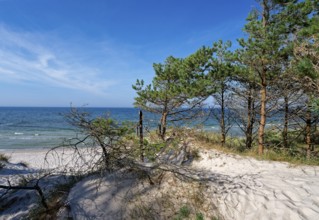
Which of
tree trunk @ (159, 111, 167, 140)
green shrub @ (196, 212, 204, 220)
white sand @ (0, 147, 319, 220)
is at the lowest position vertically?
green shrub @ (196, 212, 204, 220)

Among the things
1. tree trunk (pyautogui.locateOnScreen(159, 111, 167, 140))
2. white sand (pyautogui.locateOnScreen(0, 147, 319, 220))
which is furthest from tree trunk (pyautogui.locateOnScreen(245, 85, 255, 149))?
white sand (pyautogui.locateOnScreen(0, 147, 319, 220))

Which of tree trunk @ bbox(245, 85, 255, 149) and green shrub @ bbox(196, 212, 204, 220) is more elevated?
tree trunk @ bbox(245, 85, 255, 149)

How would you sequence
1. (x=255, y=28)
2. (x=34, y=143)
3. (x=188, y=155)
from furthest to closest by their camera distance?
(x=34, y=143), (x=188, y=155), (x=255, y=28)

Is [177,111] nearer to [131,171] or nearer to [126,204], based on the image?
[131,171]

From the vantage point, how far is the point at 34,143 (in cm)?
2147

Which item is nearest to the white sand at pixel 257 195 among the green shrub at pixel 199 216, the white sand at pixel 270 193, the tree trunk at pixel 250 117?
the white sand at pixel 270 193

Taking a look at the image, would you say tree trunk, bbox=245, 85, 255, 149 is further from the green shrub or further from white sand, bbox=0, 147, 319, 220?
the green shrub

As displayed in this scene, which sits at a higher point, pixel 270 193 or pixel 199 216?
pixel 270 193

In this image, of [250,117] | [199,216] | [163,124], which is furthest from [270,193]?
[250,117]

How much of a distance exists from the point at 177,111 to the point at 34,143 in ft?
54.3

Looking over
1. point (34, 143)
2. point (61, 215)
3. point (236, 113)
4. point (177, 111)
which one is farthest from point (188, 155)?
point (34, 143)

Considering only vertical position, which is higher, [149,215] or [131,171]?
[131,171]

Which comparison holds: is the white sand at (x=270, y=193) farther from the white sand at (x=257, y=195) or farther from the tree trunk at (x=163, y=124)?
the tree trunk at (x=163, y=124)

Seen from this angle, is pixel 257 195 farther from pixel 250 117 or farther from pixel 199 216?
pixel 250 117
